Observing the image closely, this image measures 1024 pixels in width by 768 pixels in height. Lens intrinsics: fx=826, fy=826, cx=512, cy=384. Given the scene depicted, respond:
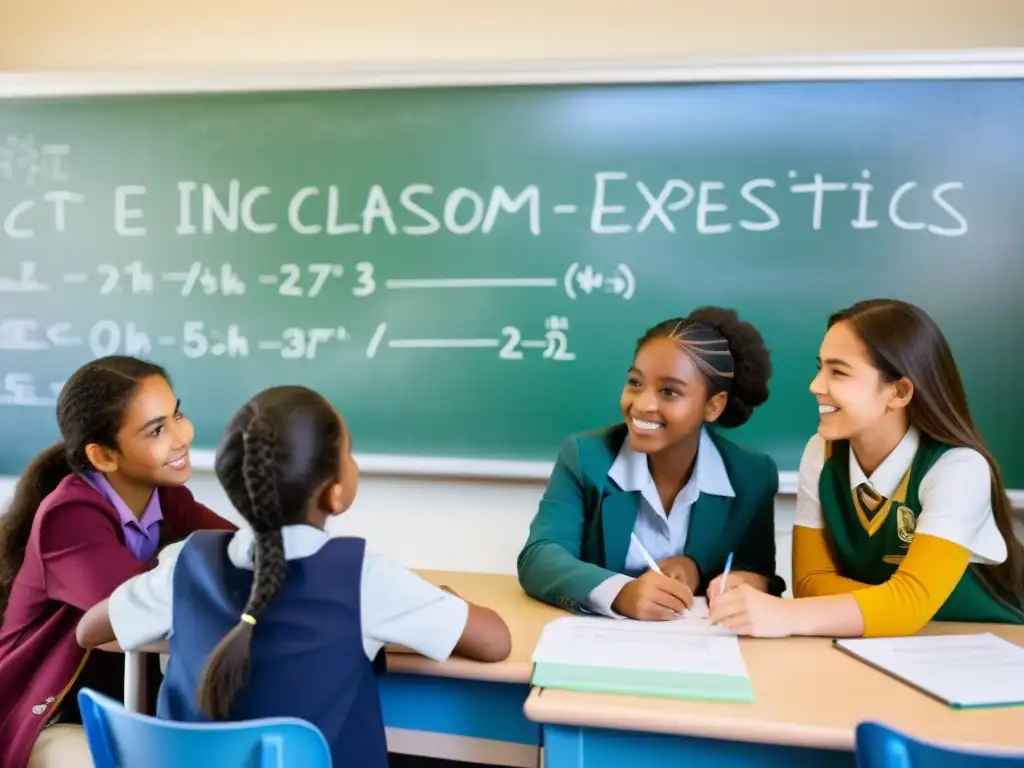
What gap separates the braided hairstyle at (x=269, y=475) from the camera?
3.35ft

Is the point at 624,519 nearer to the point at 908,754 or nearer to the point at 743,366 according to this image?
the point at 743,366

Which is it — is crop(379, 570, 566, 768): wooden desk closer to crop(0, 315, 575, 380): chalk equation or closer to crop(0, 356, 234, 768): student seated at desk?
crop(0, 356, 234, 768): student seated at desk

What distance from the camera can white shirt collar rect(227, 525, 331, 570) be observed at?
1.08m

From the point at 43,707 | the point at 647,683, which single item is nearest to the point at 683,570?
the point at 647,683

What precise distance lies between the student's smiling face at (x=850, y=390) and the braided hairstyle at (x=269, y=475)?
836mm

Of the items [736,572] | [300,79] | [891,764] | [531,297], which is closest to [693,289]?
[531,297]

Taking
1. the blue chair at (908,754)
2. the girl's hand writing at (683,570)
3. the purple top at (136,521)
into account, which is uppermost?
the purple top at (136,521)

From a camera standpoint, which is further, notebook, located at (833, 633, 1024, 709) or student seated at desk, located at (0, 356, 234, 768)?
student seated at desk, located at (0, 356, 234, 768)

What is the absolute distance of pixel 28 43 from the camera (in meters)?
2.33

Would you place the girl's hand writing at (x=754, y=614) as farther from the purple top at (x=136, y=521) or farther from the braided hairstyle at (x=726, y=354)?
the purple top at (x=136, y=521)

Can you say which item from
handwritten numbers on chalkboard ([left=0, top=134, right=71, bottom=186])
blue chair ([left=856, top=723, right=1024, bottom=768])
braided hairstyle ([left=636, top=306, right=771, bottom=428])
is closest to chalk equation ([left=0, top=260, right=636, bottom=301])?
handwritten numbers on chalkboard ([left=0, top=134, right=71, bottom=186])

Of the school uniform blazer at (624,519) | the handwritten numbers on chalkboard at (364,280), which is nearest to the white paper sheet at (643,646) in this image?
the school uniform blazer at (624,519)

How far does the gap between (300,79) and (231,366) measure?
77 centimetres

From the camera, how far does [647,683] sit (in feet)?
3.45
